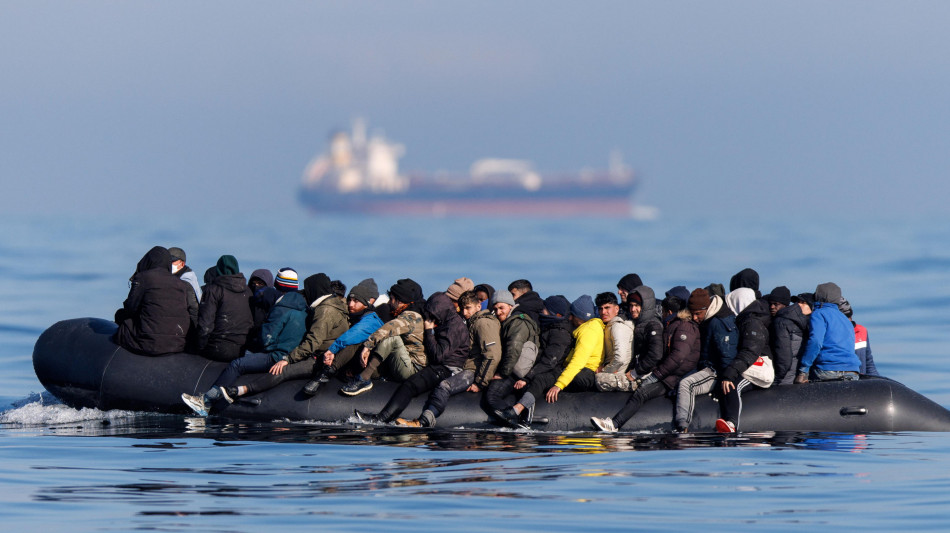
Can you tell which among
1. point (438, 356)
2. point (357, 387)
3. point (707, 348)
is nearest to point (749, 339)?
point (707, 348)

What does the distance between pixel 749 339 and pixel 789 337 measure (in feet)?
1.89

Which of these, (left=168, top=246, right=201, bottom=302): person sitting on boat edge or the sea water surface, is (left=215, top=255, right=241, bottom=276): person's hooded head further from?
the sea water surface

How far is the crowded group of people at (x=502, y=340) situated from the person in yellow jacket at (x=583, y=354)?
0.02 m

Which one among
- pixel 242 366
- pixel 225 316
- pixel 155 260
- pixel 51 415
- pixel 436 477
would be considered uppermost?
pixel 155 260

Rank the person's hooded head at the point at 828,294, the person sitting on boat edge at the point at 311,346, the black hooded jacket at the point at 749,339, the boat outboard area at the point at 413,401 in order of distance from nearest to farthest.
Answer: the black hooded jacket at the point at 749,339, the boat outboard area at the point at 413,401, the person's hooded head at the point at 828,294, the person sitting on boat edge at the point at 311,346

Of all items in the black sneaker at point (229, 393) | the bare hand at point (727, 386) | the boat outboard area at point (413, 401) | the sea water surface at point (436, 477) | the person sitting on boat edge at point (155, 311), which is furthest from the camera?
the person sitting on boat edge at point (155, 311)

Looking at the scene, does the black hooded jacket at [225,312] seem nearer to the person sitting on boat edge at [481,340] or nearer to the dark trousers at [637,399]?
the person sitting on boat edge at [481,340]

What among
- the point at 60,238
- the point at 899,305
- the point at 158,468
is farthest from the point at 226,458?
the point at 60,238

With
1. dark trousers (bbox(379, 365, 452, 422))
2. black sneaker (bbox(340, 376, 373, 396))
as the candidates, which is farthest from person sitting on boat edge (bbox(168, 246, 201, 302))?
dark trousers (bbox(379, 365, 452, 422))

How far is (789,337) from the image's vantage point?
1351 centimetres

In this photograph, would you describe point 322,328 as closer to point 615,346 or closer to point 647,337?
point 615,346

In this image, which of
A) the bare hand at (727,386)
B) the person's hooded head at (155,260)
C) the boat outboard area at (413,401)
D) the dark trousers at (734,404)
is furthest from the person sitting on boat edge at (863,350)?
the person's hooded head at (155,260)

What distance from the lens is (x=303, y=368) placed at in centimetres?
1436

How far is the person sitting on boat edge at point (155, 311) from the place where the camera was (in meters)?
14.4
